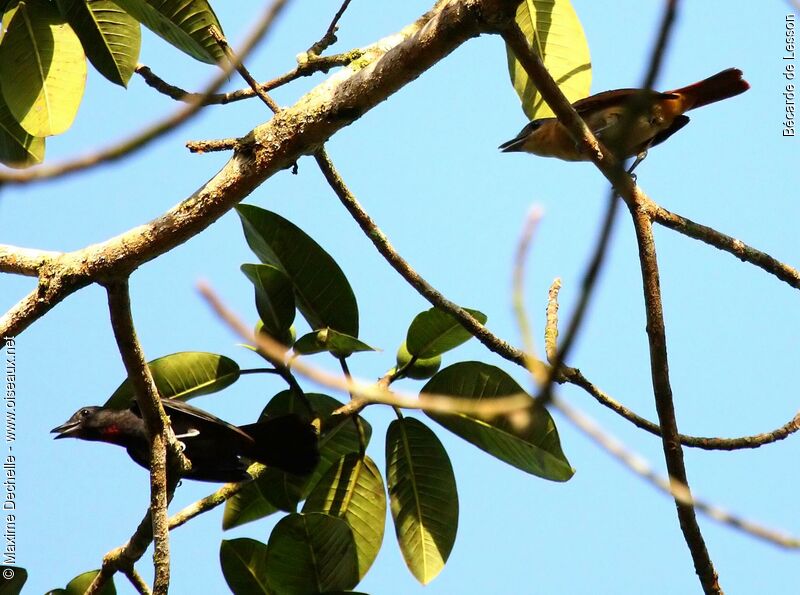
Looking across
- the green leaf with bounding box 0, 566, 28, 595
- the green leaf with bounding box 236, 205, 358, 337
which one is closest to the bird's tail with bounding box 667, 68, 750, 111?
the green leaf with bounding box 236, 205, 358, 337

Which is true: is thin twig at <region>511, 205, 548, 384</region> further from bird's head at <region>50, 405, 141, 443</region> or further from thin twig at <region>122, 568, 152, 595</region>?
bird's head at <region>50, 405, 141, 443</region>

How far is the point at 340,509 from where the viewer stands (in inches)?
114

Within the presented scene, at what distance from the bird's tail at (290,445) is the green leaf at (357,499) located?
89 millimetres

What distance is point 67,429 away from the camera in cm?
355

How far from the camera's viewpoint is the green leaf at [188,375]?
294cm

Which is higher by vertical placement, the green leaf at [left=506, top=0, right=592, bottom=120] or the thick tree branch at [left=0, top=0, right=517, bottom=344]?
the green leaf at [left=506, top=0, right=592, bottom=120]

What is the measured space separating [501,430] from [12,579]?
1545 millimetres

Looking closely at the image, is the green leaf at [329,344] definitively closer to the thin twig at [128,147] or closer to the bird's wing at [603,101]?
the thin twig at [128,147]

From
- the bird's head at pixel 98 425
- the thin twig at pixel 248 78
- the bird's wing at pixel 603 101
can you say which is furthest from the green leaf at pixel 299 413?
the bird's wing at pixel 603 101

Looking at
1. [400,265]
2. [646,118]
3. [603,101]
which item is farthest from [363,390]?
[603,101]

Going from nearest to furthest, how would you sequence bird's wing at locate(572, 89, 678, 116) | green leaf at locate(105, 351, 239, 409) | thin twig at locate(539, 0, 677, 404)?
thin twig at locate(539, 0, 677, 404)
green leaf at locate(105, 351, 239, 409)
bird's wing at locate(572, 89, 678, 116)

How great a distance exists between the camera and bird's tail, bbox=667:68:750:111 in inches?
180

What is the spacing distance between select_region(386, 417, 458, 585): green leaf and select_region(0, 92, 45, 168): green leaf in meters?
1.58

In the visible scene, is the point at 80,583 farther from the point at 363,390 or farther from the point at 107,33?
the point at 363,390
